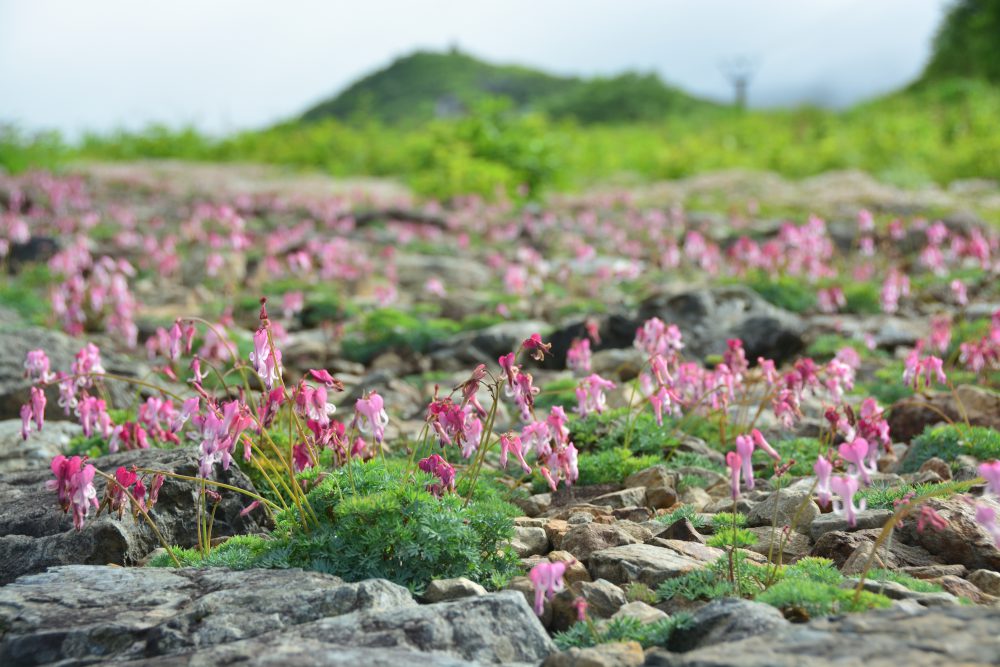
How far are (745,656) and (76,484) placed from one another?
9.00ft

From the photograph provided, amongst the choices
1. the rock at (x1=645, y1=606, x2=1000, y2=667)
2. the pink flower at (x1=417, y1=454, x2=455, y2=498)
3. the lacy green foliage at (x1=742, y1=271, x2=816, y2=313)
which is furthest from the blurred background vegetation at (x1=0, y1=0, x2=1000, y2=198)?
the rock at (x1=645, y1=606, x2=1000, y2=667)

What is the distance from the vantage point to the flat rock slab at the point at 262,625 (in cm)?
366

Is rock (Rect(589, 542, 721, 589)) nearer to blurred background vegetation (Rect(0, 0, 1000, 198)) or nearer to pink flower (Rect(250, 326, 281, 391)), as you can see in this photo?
pink flower (Rect(250, 326, 281, 391))

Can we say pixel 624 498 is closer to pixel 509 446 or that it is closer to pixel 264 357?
pixel 509 446

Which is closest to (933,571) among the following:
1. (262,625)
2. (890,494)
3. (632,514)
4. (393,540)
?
(890,494)

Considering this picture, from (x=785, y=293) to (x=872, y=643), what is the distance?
29.1 ft

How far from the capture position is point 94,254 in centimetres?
1542

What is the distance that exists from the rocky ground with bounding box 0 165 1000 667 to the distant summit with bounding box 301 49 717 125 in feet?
142

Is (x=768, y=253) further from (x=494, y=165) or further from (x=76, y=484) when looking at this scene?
(x=494, y=165)

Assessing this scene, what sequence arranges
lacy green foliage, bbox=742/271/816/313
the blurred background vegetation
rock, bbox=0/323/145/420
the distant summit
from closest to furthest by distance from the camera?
1. rock, bbox=0/323/145/420
2. lacy green foliage, bbox=742/271/816/313
3. the blurred background vegetation
4. the distant summit

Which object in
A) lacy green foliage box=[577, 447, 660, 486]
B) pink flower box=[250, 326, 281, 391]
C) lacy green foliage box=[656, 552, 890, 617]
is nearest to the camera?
lacy green foliage box=[656, 552, 890, 617]

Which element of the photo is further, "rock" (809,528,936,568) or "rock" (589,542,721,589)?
"rock" (809,528,936,568)

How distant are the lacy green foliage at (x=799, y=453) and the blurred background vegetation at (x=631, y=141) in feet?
45.8

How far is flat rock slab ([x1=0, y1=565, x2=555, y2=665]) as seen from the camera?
366 centimetres
